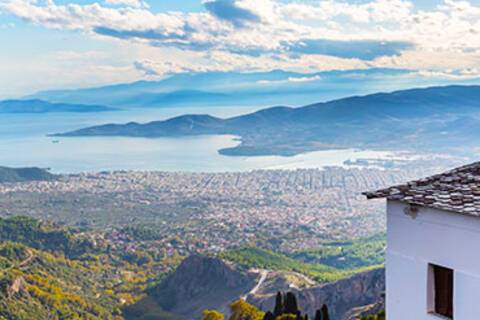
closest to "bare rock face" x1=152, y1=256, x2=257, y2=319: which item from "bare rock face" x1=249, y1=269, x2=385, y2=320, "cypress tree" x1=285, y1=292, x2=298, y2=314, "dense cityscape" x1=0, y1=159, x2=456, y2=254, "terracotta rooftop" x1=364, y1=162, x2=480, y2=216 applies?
"bare rock face" x1=249, y1=269, x2=385, y2=320

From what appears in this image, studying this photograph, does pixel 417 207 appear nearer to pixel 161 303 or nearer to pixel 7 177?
pixel 161 303

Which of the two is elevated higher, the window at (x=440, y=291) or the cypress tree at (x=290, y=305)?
the window at (x=440, y=291)

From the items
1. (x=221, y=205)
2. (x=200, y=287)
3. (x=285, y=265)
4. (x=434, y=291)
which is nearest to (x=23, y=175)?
(x=221, y=205)

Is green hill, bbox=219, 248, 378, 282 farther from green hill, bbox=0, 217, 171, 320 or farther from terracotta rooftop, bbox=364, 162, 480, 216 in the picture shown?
terracotta rooftop, bbox=364, 162, 480, 216

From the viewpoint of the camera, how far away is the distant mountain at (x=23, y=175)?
16762 cm

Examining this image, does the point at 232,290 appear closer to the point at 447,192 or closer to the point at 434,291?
the point at 434,291

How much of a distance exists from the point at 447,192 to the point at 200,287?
57775 mm

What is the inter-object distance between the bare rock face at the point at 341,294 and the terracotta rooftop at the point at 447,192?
Answer: 1597 inches

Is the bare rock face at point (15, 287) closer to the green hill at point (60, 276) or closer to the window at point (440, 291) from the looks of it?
the green hill at point (60, 276)

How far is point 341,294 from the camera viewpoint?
49.3 m

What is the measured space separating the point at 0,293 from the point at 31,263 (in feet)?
49.7

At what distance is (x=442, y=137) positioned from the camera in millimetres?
199000

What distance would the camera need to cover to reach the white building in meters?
6.67

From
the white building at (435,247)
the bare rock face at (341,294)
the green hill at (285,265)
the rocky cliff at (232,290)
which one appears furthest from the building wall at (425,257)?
the green hill at (285,265)
